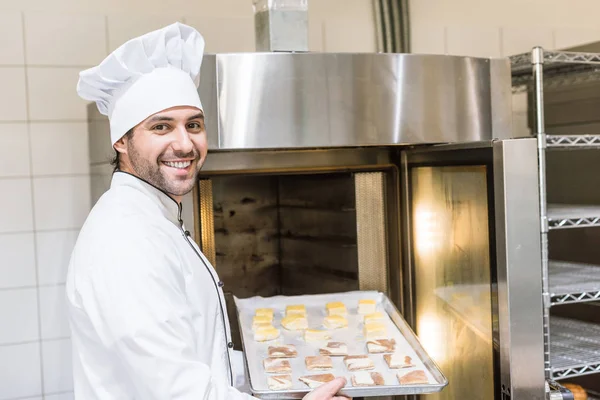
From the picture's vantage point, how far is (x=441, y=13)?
7.82 ft

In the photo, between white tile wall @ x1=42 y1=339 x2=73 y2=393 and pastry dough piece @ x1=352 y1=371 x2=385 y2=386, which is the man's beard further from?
white tile wall @ x1=42 y1=339 x2=73 y2=393

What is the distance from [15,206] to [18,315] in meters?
0.31

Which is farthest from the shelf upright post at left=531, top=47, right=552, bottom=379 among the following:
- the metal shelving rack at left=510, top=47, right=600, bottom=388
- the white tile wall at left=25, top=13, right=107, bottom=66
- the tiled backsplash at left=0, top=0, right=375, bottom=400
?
the white tile wall at left=25, top=13, right=107, bottom=66

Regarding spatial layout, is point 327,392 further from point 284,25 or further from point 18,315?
point 18,315

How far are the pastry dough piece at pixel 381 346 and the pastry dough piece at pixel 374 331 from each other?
0.08ft

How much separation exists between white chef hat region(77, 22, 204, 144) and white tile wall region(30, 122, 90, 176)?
733mm

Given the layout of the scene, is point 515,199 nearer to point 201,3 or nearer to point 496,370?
point 496,370

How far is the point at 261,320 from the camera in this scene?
1780 mm

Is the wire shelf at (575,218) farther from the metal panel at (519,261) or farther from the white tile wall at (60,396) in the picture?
the white tile wall at (60,396)

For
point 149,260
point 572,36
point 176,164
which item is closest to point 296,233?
point 176,164

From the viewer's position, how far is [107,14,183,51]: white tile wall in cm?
206

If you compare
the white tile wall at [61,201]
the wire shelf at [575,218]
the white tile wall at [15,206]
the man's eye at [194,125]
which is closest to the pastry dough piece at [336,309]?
the wire shelf at [575,218]

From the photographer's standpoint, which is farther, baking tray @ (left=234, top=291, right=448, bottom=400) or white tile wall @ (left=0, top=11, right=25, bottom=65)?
white tile wall @ (left=0, top=11, right=25, bottom=65)

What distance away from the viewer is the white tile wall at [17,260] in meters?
2.01
